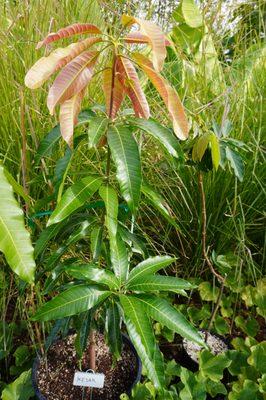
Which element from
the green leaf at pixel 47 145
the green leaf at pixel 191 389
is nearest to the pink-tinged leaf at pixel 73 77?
the green leaf at pixel 47 145

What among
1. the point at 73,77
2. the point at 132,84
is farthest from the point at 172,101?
the point at 73,77

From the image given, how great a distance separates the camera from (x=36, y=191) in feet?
5.70

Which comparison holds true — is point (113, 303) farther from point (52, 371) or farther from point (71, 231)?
point (52, 371)

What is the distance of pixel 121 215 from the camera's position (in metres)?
1.21

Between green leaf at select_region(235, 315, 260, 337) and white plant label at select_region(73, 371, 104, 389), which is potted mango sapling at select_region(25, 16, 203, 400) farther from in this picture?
green leaf at select_region(235, 315, 260, 337)

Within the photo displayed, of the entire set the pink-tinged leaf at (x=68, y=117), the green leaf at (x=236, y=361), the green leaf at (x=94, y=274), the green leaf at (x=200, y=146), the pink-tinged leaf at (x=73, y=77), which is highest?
the pink-tinged leaf at (x=73, y=77)

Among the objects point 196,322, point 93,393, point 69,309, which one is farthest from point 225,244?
point 69,309

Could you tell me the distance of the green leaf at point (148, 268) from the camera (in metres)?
1.03

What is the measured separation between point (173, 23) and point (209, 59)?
383 millimetres

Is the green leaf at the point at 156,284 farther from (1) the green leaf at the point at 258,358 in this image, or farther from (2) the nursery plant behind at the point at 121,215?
(1) the green leaf at the point at 258,358

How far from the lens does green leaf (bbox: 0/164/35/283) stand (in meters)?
0.77

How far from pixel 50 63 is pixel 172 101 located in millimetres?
259

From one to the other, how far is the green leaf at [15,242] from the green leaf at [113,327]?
42cm

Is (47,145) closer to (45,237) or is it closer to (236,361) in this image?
(45,237)
